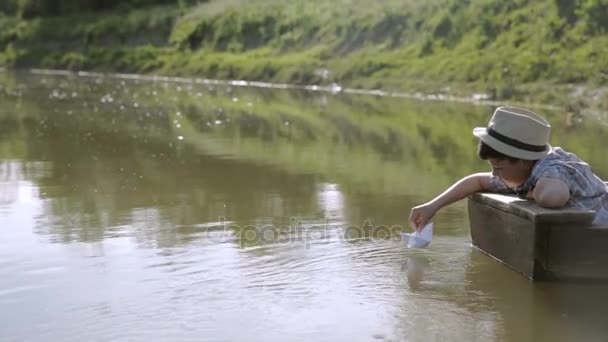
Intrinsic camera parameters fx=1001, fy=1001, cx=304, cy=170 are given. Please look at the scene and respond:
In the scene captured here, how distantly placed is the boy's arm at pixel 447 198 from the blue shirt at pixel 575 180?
497mm

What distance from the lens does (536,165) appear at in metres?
5.16

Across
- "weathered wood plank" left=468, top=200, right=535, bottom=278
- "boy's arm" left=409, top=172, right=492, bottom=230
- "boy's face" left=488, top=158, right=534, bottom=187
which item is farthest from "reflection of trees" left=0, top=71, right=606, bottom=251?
"boy's face" left=488, top=158, right=534, bottom=187

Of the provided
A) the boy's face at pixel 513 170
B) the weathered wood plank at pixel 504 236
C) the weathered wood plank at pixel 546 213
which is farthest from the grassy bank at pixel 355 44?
the weathered wood plank at pixel 546 213

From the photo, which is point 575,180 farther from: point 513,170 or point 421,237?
point 421,237

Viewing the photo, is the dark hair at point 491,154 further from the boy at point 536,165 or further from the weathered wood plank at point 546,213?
the weathered wood plank at point 546,213

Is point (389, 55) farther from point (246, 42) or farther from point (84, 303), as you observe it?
point (84, 303)

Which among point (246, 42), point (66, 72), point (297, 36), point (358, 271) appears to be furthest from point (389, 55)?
point (358, 271)

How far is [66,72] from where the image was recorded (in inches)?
1377

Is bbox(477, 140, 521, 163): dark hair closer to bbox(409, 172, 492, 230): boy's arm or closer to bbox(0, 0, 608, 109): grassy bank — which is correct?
bbox(409, 172, 492, 230): boy's arm

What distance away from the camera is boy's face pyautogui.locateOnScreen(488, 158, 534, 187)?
5.18 m

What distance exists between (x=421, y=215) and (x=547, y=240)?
809mm

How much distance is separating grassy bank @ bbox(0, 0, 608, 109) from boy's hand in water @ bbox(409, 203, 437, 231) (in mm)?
11672

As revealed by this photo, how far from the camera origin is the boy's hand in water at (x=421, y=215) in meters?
5.54

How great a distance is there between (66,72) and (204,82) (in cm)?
834
